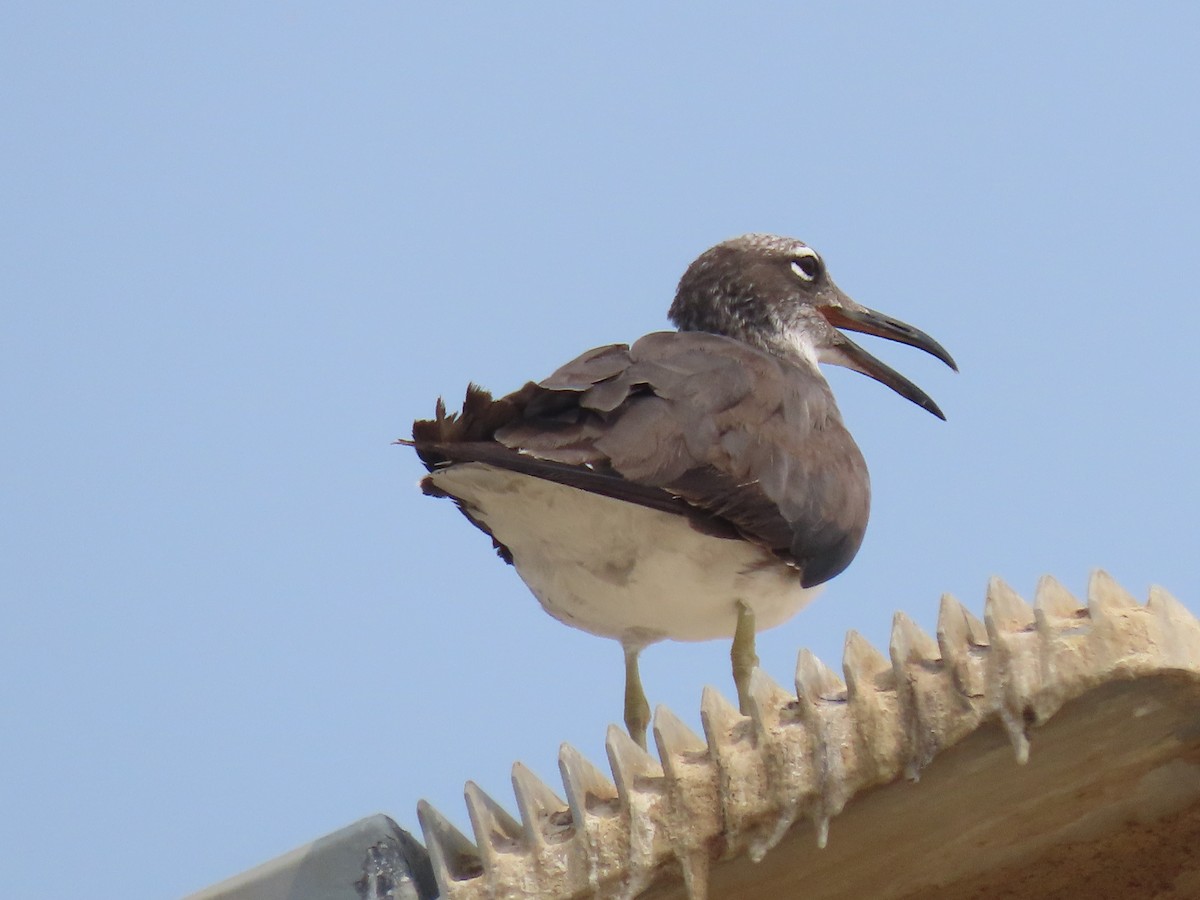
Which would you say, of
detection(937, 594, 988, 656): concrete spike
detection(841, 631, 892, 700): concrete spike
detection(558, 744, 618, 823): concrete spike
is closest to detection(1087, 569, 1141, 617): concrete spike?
detection(937, 594, 988, 656): concrete spike

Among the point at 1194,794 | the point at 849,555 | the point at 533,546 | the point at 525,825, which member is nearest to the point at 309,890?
the point at 525,825

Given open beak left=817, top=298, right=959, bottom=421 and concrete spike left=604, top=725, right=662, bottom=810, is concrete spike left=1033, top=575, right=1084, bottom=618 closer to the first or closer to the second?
concrete spike left=604, top=725, right=662, bottom=810

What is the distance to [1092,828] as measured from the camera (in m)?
2.61

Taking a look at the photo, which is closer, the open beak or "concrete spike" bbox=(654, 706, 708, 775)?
"concrete spike" bbox=(654, 706, 708, 775)

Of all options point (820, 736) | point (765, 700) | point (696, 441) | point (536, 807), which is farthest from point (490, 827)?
point (696, 441)

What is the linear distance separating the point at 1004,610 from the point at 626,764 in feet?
2.14

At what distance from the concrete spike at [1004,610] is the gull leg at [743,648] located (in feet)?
7.09

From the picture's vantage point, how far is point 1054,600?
96.4 inches

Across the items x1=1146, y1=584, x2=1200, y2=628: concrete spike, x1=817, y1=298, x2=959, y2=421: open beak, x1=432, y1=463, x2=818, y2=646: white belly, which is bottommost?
x1=1146, y1=584, x2=1200, y2=628: concrete spike

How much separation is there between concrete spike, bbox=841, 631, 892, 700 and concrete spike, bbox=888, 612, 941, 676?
40 mm

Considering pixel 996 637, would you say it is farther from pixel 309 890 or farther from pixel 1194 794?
pixel 309 890

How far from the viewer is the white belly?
167 inches

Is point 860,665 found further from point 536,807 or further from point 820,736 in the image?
point 536,807

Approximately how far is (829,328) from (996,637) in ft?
12.1
